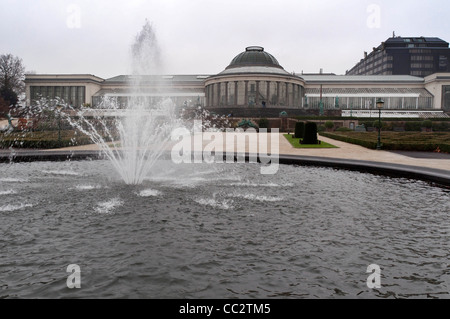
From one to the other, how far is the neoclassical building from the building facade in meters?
28.1

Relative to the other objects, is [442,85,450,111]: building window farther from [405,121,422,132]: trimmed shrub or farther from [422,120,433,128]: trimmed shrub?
[405,121,422,132]: trimmed shrub

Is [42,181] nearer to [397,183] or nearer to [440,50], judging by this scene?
[397,183]

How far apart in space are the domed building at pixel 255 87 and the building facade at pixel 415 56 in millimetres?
48013

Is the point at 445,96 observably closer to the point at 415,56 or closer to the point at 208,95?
the point at 415,56

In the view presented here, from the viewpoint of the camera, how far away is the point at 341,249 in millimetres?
7047

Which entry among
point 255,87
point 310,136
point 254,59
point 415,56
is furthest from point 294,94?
point 310,136

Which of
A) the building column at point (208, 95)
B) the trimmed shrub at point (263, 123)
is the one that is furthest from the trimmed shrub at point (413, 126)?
the building column at point (208, 95)

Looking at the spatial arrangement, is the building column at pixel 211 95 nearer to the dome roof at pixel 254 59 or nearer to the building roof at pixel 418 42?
the dome roof at pixel 254 59

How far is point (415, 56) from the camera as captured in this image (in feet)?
398

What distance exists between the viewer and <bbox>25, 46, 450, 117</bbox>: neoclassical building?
279 ft

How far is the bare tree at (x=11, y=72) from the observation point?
77938 millimetres

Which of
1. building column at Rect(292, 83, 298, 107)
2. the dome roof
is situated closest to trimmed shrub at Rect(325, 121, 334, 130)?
building column at Rect(292, 83, 298, 107)
